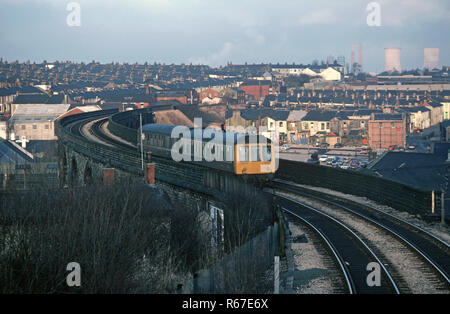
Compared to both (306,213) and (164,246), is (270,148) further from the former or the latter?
(164,246)

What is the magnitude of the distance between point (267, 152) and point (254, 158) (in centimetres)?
88

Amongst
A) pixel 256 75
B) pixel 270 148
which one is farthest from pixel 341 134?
pixel 256 75

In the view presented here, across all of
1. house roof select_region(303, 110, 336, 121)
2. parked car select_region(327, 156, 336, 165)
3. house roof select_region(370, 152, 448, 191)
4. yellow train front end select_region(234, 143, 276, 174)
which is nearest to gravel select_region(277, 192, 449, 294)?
yellow train front end select_region(234, 143, 276, 174)

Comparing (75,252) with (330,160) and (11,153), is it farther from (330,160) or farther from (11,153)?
(330,160)

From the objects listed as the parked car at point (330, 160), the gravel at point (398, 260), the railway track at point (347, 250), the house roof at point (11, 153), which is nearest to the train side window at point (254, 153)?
the railway track at point (347, 250)

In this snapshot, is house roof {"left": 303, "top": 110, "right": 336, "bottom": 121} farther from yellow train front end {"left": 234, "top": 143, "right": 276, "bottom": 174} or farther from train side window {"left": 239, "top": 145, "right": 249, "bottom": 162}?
train side window {"left": 239, "top": 145, "right": 249, "bottom": 162}

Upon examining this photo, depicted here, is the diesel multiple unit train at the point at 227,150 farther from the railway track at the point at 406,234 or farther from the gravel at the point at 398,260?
the gravel at the point at 398,260

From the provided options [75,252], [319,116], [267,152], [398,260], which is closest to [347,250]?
[398,260]

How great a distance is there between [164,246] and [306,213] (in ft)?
25.8

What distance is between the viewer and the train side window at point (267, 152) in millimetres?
25922

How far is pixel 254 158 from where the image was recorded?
2558 cm

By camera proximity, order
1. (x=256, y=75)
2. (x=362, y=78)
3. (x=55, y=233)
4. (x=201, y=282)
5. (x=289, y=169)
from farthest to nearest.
Answer: (x=256, y=75)
(x=362, y=78)
(x=289, y=169)
(x=55, y=233)
(x=201, y=282)

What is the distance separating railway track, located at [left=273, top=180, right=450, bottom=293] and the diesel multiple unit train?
2120 millimetres

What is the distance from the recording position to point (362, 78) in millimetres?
170250
